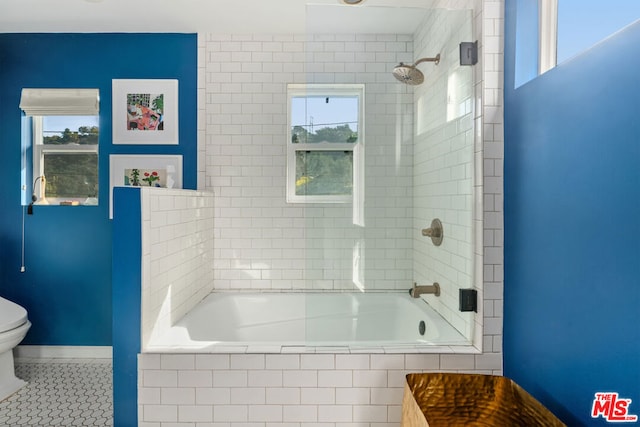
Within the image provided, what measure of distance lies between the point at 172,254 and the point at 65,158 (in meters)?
1.73

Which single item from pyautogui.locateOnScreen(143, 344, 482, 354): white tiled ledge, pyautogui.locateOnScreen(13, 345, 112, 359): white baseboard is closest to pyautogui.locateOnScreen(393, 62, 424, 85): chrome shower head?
pyautogui.locateOnScreen(143, 344, 482, 354): white tiled ledge

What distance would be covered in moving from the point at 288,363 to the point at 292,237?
1.44 metres

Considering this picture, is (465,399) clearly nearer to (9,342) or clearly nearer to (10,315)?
(9,342)

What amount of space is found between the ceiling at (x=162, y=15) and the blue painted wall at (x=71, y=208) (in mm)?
129

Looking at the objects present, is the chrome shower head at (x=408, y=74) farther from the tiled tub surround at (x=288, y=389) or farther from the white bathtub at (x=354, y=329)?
the tiled tub surround at (x=288, y=389)

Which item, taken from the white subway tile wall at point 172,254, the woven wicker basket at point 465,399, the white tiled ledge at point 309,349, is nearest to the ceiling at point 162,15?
the white subway tile wall at point 172,254

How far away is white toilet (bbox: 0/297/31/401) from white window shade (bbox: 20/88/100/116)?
1.52 metres

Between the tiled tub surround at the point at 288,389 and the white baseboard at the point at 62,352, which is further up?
the tiled tub surround at the point at 288,389

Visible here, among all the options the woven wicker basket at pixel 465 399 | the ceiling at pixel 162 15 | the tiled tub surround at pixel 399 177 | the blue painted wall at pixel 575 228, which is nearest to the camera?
the blue painted wall at pixel 575 228

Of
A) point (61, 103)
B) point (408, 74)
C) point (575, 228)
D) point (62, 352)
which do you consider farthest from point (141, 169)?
point (575, 228)

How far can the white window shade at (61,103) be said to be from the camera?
3340mm

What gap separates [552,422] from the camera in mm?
1507

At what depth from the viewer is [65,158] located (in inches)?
→ 138

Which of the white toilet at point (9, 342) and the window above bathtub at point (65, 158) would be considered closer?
the white toilet at point (9, 342)
